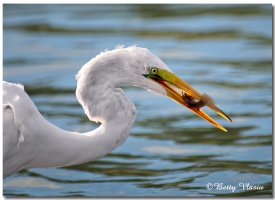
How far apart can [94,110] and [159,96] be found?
4.04 meters

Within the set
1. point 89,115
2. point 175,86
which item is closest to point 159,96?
point 175,86

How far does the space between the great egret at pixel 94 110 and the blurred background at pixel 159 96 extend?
106 cm

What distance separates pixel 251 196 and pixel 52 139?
4.95 ft

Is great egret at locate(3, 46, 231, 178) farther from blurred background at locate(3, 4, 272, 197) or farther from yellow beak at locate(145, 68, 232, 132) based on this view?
blurred background at locate(3, 4, 272, 197)

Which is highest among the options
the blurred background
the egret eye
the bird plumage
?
the blurred background

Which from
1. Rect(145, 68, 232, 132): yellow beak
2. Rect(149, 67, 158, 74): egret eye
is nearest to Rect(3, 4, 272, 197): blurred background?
Rect(145, 68, 232, 132): yellow beak

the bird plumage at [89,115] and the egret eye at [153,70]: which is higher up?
the egret eye at [153,70]

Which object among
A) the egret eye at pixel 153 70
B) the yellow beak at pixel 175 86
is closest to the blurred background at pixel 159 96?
the yellow beak at pixel 175 86

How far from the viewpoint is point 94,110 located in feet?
13.6

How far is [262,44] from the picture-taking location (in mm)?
9891

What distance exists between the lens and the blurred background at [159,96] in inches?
220

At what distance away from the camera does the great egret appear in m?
4.13

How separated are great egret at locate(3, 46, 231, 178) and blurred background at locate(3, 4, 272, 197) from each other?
3.48ft

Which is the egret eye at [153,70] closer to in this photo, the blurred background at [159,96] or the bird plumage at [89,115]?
the bird plumage at [89,115]
